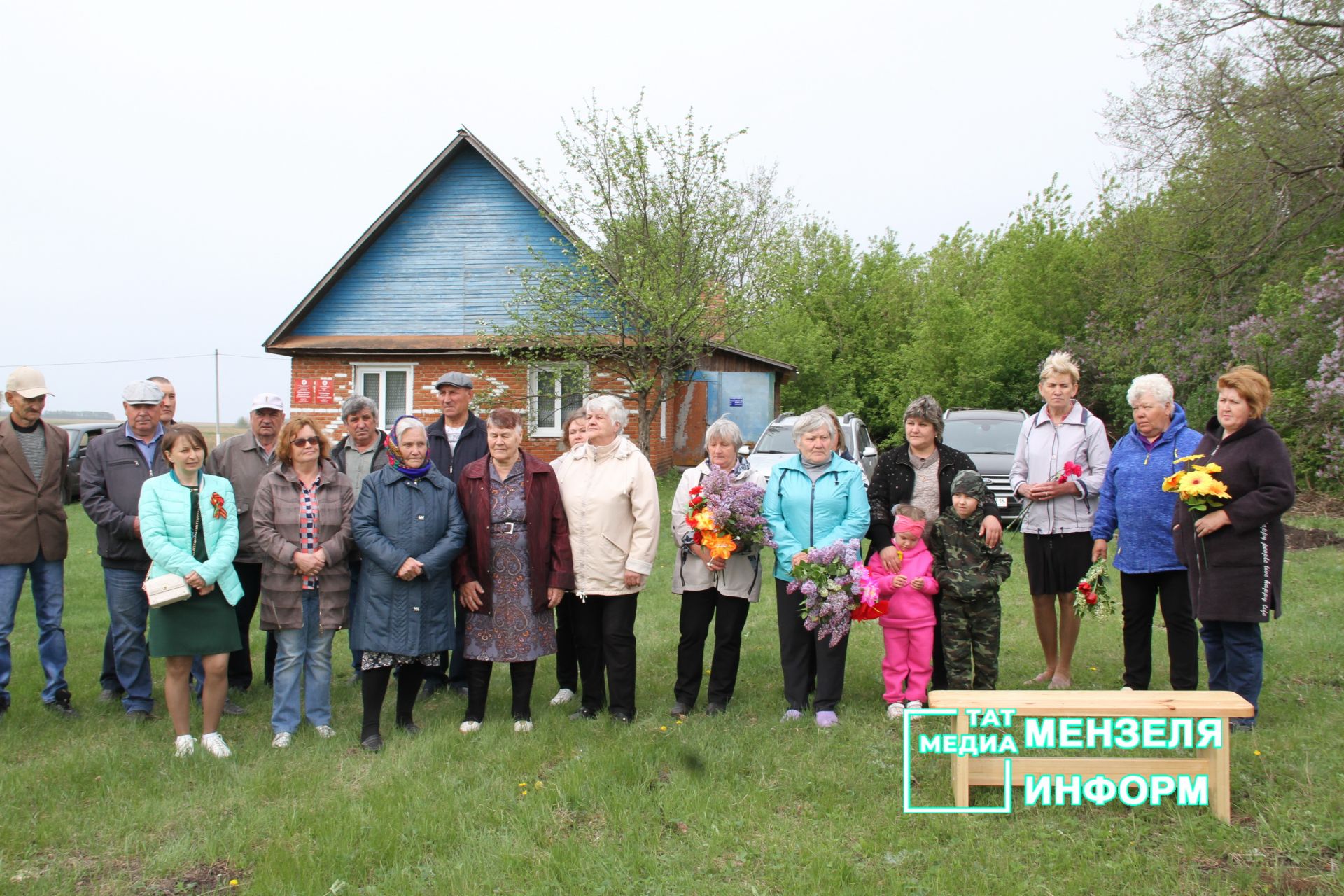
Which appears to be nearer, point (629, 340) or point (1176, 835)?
point (1176, 835)

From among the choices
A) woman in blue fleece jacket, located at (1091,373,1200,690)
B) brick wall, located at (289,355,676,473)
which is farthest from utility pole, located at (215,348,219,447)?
woman in blue fleece jacket, located at (1091,373,1200,690)

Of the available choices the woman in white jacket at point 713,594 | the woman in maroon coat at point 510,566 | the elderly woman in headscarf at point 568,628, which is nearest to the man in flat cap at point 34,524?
the woman in maroon coat at point 510,566

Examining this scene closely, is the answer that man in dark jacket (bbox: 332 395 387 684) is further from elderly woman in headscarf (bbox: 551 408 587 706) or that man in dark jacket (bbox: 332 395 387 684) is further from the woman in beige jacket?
the woman in beige jacket

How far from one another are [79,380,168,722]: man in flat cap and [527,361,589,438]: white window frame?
12705 millimetres

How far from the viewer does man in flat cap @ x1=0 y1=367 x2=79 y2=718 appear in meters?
5.75

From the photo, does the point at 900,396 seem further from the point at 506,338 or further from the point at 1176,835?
the point at 1176,835

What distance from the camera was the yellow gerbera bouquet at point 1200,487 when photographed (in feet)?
15.7

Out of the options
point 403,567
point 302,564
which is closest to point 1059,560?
point 403,567

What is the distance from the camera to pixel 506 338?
18625 millimetres

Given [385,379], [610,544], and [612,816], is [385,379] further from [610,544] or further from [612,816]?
[612,816]

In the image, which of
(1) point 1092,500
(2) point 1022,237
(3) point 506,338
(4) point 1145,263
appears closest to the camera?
(1) point 1092,500

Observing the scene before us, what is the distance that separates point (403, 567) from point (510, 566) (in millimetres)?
608

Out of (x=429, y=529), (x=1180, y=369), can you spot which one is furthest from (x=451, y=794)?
(x=1180, y=369)

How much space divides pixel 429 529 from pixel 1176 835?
13.1ft
